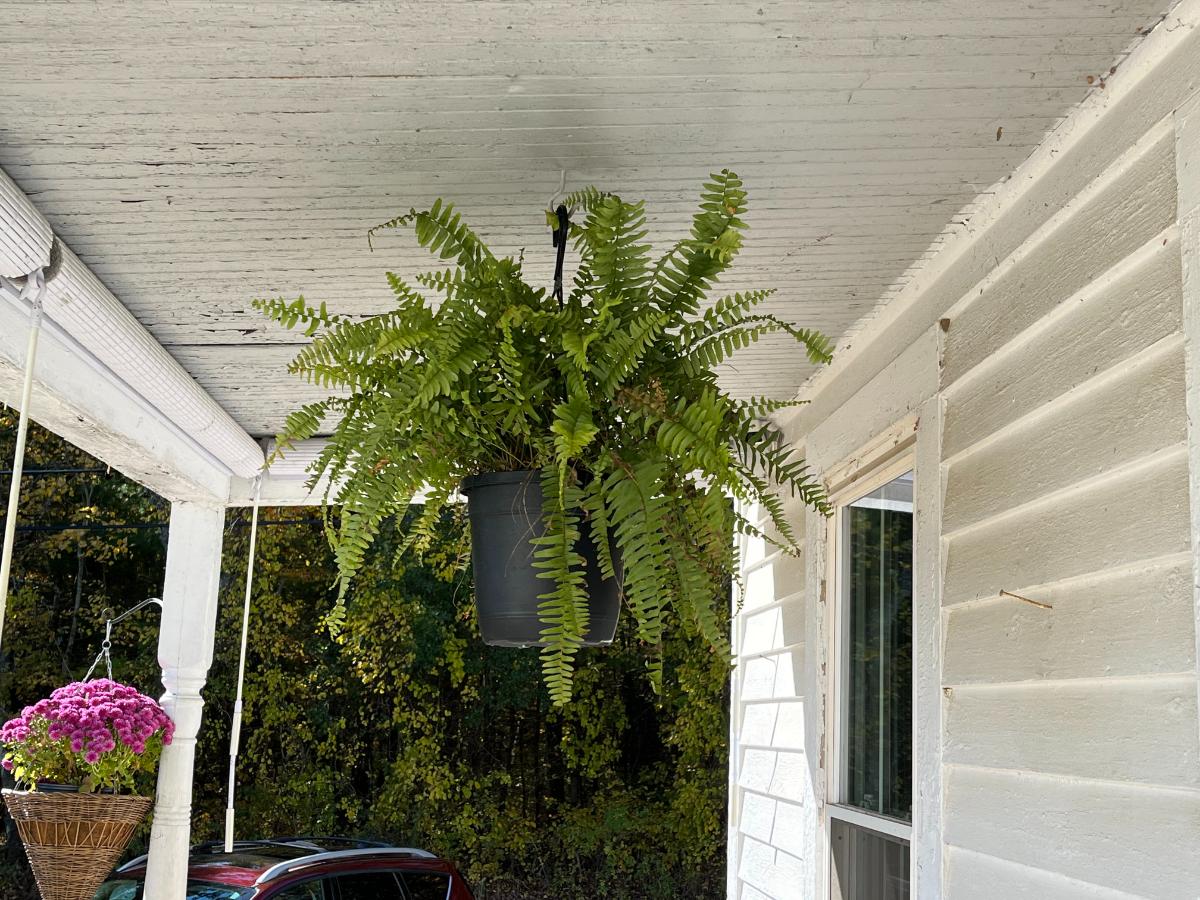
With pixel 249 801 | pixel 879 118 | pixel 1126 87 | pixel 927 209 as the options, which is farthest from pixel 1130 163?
pixel 249 801

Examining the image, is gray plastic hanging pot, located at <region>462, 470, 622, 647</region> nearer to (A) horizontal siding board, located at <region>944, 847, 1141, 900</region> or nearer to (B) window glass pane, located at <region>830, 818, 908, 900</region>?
(A) horizontal siding board, located at <region>944, 847, 1141, 900</region>

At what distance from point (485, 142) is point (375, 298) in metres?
0.72

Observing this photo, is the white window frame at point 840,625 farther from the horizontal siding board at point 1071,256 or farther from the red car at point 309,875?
the red car at point 309,875

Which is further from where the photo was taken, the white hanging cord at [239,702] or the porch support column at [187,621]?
the porch support column at [187,621]

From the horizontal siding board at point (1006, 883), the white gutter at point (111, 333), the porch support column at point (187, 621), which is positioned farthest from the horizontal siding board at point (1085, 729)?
the porch support column at point (187, 621)

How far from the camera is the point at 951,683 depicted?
192cm

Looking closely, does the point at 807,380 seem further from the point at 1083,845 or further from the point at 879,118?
the point at 1083,845

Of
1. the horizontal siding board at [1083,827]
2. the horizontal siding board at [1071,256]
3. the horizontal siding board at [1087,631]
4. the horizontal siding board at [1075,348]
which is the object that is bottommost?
the horizontal siding board at [1083,827]

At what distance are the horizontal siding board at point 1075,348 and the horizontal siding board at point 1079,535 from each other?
0.15 m

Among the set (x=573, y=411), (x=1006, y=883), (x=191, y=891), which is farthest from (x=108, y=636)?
(x=1006, y=883)

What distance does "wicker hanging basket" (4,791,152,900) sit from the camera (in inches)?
117

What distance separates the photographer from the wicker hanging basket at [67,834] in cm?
297

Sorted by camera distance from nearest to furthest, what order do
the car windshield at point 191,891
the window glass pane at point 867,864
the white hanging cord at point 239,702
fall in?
the window glass pane at point 867,864
the white hanging cord at point 239,702
the car windshield at point 191,891

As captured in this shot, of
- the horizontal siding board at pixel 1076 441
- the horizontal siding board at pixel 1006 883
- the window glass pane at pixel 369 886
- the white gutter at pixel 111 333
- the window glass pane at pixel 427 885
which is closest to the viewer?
the horizontal siding board at pixel 1076 441
